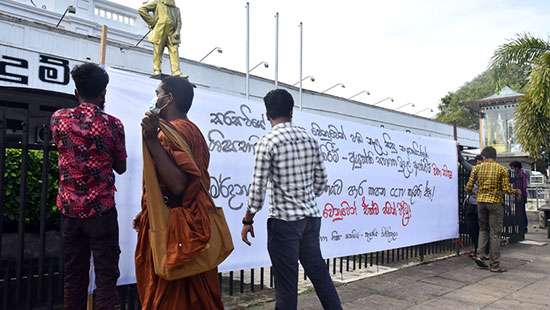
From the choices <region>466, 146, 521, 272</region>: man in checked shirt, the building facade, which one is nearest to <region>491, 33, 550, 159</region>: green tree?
<region>466, 146, 521, 272</region>: man in checked shirt

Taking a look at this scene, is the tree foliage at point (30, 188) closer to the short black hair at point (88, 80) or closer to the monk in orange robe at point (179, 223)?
the short black hair at point (88, 80)

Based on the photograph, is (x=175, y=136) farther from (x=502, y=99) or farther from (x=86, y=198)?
(x=502, y=99)

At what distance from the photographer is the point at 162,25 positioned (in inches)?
293

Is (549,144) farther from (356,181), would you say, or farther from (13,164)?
(13,164)

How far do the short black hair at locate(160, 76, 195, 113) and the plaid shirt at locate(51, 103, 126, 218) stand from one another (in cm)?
45

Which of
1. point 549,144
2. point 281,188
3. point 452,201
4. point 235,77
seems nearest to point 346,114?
point 235,77

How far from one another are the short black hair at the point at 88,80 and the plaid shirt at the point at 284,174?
1103 mm

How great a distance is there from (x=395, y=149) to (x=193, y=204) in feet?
14.0

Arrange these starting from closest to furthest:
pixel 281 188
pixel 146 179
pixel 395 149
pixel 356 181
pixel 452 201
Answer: pixel 146 179
pixel 281 188
pixel 356 181
pixel 395 149
pixel 452 201

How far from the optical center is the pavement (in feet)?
14.7

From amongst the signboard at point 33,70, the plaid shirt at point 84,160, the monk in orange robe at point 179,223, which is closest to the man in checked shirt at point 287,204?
the monk in orange robe at point 179,223

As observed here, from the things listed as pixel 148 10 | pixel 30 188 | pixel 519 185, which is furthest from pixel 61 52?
pixel 519 185

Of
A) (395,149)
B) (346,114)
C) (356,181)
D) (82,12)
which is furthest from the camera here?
(346,114)

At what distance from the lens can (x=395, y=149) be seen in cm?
610
